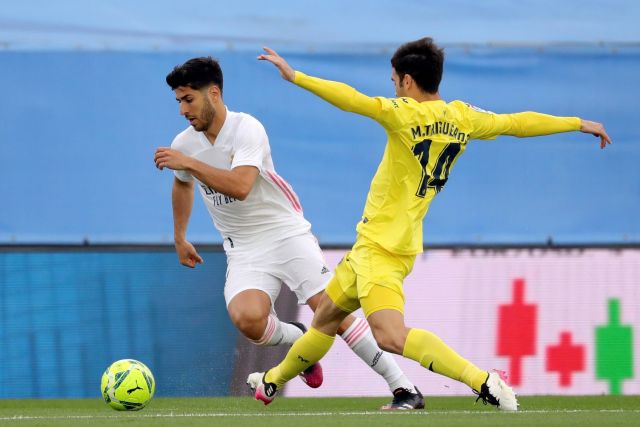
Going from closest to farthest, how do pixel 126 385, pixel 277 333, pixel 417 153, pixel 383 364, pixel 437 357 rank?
pixel 437 357, pixel 417 153, pixel 126 385, pixel 383 364, pixel 277 333

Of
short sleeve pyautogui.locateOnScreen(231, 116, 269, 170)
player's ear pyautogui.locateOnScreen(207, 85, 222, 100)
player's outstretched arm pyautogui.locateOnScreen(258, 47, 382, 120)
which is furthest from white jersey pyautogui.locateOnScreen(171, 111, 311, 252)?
player's outstretched arm pyautogui.locateOnScreen(258, 47, 382, 120)

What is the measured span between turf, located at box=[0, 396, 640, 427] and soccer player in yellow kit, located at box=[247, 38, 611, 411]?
11.0 inches

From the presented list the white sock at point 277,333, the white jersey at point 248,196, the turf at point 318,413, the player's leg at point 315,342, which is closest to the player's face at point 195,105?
the white jersey at point 248,196

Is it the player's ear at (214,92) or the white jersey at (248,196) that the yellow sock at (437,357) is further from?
the player's ear at (214,92)

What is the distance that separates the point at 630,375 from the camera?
8820mm

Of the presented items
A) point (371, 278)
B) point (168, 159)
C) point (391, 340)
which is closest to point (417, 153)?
point (371, 278)

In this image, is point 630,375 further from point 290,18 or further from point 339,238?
point 290,18

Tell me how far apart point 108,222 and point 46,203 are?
470 mm

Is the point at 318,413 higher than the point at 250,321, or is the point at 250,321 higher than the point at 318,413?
the point at 250,321

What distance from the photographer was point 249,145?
711cm

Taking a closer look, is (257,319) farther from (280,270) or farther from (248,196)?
(248,196)

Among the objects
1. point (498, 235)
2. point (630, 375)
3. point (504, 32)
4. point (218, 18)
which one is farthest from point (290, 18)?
point (630, 375)

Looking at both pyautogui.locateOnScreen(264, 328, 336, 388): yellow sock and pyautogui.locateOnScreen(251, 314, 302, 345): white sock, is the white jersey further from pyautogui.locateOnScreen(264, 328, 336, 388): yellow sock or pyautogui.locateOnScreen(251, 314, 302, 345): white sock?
pyautogui.locateOnScreen(264, 328, 336, 388): yellow sock

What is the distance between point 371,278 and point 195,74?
5.79 feet
